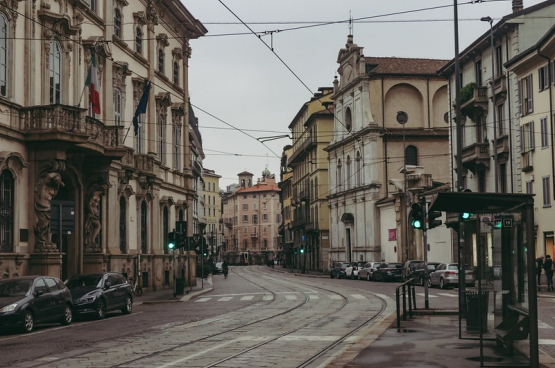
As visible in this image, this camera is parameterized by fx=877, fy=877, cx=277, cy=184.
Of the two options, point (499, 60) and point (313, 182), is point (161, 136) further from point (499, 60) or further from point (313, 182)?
point (313, 182)

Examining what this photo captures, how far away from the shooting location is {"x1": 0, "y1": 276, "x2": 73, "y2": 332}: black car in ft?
70.0

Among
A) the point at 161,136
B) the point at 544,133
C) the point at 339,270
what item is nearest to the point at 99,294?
the point at 161,136

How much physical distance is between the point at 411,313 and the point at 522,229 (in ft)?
38.7

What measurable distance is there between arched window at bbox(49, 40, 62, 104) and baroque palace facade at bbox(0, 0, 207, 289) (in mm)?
51

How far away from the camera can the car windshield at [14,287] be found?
22281 mm

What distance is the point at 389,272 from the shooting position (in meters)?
58.3

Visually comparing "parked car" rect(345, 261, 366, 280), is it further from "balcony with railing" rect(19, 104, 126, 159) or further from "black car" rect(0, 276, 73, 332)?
"black car" rect(0, 276, 73, 332)

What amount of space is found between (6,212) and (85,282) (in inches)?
138

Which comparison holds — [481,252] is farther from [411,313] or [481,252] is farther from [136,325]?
[136,325]

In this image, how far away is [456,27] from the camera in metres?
29.8

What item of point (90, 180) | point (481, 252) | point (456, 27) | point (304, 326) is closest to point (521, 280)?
point (481, 252)

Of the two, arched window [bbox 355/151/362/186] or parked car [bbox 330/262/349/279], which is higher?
arched window [bbox 355/151/362/186]

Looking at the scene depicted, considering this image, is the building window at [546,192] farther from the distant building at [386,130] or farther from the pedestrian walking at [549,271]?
the distant building at [386,130]

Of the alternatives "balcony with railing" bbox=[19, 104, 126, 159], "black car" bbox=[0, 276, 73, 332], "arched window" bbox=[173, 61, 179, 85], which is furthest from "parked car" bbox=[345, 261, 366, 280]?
"black car" bbox=[0, 276, 73, 332]
